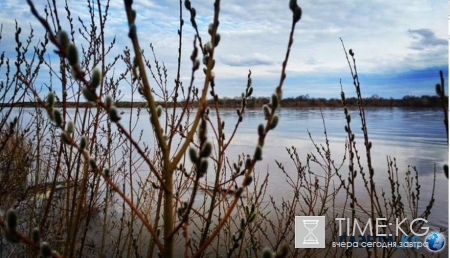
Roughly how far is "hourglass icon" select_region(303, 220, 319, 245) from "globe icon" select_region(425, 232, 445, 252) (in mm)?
919

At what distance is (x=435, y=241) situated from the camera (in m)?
3.06

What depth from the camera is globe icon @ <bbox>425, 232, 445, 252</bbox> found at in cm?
299

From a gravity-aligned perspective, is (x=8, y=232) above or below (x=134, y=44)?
below

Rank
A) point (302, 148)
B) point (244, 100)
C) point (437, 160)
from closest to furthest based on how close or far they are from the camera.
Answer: point (244, 100) → point (437, 160) → point (302, 148)

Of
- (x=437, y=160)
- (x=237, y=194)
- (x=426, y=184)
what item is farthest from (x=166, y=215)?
(x=437, y=160)

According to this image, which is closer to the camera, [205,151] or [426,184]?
[205,151]

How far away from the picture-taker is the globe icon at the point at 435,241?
9.80 ft

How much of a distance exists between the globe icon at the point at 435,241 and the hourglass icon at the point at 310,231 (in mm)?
919

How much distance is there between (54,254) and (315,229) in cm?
282

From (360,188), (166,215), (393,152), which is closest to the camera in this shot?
(166,215)

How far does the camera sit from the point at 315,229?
10.6ft

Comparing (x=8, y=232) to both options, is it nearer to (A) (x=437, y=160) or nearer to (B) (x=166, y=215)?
(B) (x=166, y=215)

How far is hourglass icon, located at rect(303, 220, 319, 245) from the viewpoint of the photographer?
3.05m

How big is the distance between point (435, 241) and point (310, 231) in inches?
41.3
